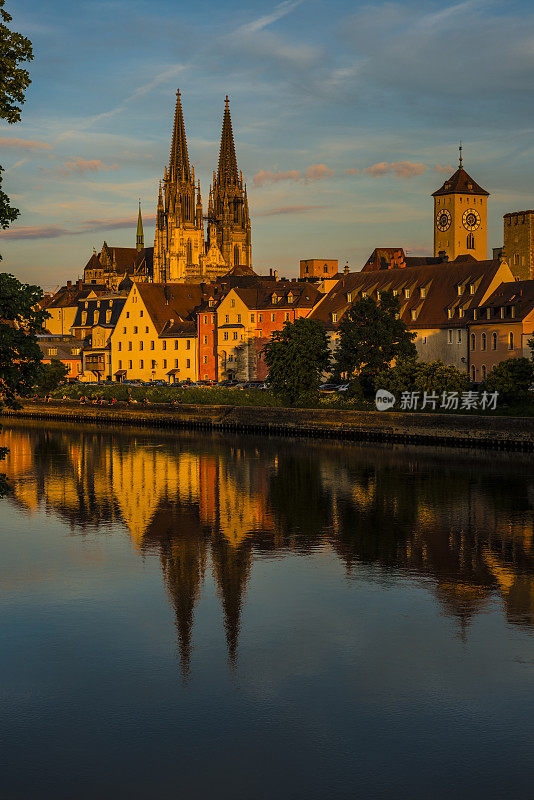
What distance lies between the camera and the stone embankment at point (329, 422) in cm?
7200

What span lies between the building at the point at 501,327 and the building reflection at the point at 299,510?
24.5m

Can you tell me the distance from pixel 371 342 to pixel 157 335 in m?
55.3

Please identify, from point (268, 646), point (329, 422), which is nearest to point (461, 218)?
point (329, 422)

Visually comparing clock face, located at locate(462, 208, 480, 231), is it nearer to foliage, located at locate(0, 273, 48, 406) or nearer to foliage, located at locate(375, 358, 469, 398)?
foliage, located at locate(375, 358, 469, 398)

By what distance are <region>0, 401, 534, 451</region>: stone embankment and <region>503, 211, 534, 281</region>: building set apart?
268ft

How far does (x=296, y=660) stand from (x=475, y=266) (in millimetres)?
86448

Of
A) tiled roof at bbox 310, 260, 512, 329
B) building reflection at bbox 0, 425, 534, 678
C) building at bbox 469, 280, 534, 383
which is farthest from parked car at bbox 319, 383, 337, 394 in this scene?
building reflection at bbox 0, 425, 534, 678

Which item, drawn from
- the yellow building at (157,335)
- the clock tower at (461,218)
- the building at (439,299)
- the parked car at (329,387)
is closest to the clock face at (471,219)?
the clock tower at (461,218)

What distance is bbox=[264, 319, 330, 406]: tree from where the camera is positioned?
9156cm

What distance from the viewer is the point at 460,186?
18012 cm

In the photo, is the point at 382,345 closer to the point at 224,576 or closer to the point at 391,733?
the point at 224,576

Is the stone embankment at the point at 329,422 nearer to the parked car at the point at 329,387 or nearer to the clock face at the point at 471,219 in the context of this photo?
the parked car at the point at 329,387

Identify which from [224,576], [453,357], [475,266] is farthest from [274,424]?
[224,576]

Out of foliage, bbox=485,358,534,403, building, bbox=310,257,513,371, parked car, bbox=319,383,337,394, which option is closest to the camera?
foliage, bbox=485,358,534,403
